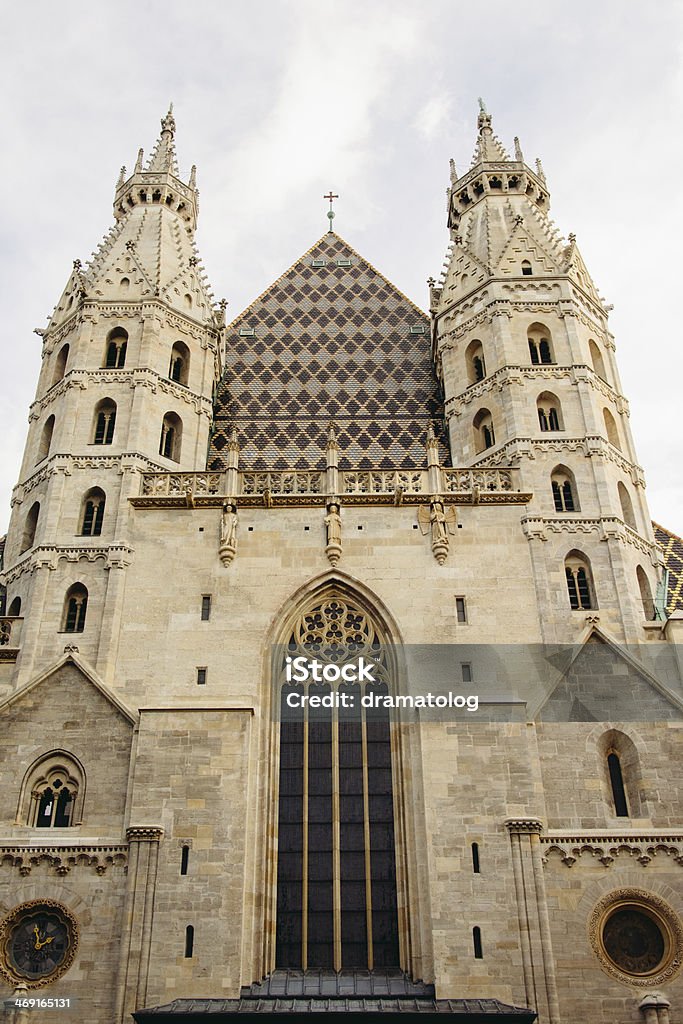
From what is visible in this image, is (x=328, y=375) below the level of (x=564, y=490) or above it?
above

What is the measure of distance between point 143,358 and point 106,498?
363 centimetres

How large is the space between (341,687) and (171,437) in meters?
7.01

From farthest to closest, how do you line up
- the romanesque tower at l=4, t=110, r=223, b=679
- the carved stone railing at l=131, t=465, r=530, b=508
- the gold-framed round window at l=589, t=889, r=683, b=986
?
the carved stone railing at l=131, t=465, r=530, b=508, the romanesque tower at l=4, t=110, r=223, b=679, the gold-framed round window at l=589, t=889, r=683, b=986

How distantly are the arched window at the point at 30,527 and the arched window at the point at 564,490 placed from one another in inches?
390

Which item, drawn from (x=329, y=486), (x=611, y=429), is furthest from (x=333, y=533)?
(x=611, y=429)

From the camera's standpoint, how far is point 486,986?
13.6 meters

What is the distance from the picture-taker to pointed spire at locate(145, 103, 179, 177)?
2683 centimetres

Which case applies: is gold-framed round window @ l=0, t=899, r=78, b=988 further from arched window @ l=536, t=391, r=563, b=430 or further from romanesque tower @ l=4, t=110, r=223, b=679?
arched window @ l=536, t=391, r=563, b=430

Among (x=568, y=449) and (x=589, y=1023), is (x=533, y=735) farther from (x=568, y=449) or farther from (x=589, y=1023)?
(x=568, y=449)

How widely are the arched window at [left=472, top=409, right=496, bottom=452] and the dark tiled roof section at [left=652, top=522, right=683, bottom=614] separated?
4.24 m

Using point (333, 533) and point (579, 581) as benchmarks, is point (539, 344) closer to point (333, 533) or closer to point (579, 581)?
point (579, 581)

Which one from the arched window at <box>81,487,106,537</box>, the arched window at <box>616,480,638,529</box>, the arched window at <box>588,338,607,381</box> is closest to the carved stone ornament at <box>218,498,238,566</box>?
the arched window at <box>81,487,106,537</box>

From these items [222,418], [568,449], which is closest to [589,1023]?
[568,449]

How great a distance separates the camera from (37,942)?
14211 mm
